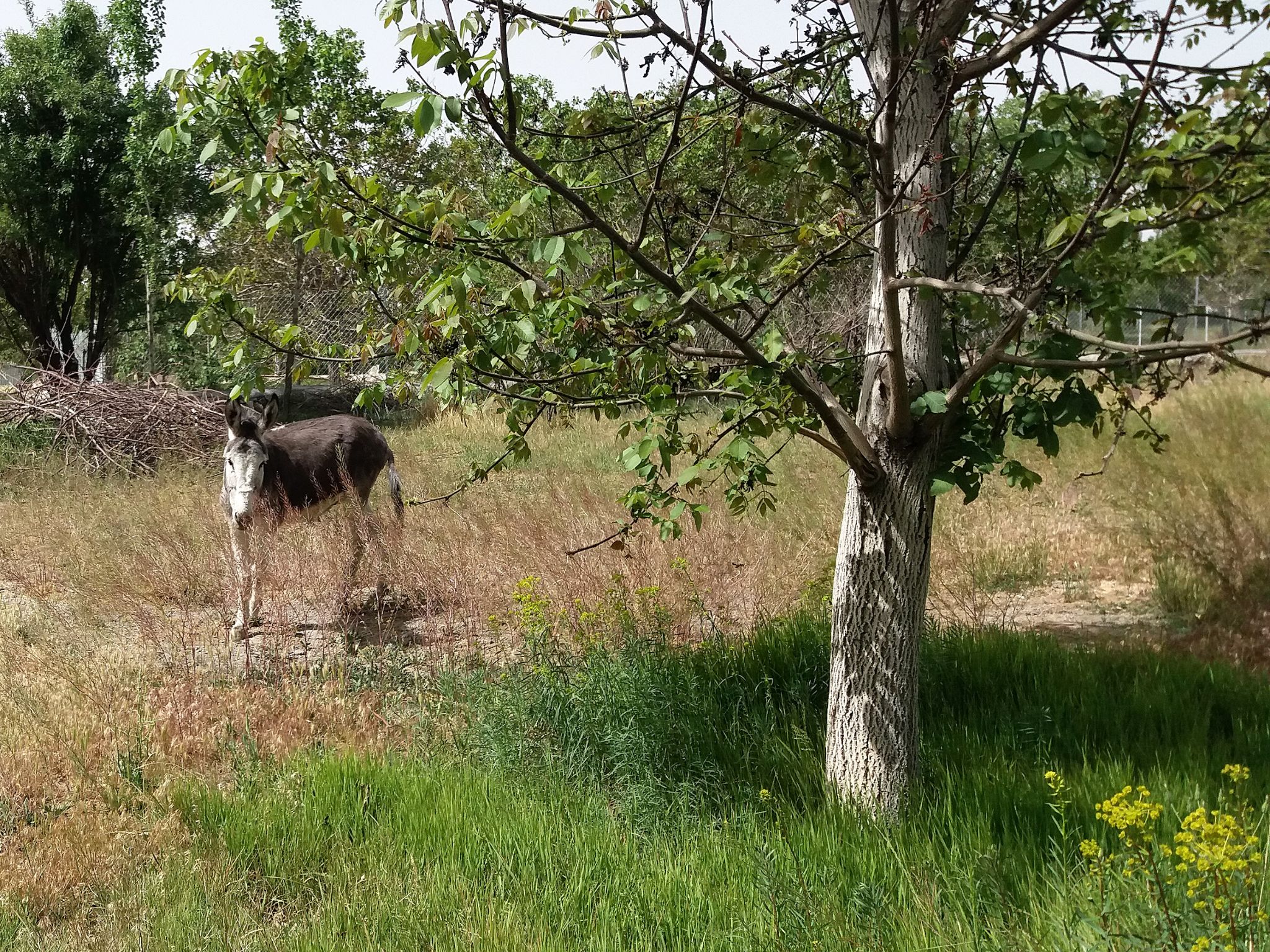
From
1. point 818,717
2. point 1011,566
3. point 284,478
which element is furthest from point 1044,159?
point 284,478

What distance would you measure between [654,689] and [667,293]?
209cm

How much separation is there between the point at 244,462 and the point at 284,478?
558 millimetres

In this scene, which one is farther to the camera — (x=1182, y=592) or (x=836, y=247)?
(x=1182, y=592)

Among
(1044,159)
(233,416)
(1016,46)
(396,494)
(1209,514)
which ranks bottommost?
(1209,514)

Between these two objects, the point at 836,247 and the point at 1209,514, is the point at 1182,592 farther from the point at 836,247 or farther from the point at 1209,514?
the point at 836,247

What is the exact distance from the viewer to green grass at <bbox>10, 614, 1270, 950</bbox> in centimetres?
332

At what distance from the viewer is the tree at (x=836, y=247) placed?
265 cm

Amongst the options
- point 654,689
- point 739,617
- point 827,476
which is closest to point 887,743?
point 654,689

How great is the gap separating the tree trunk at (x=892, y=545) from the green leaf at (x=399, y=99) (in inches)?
84.0

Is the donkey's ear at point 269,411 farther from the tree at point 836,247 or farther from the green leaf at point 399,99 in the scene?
the green leaf at point 399,99

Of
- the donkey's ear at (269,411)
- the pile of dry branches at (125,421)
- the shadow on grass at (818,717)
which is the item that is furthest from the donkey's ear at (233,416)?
the pile of dry branches at (125,421)

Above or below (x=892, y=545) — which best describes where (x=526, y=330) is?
above

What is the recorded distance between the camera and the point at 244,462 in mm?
7328

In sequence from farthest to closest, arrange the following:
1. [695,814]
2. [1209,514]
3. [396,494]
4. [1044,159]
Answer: [396,494] < [1209,514] < [695,814] < [1044,159]
